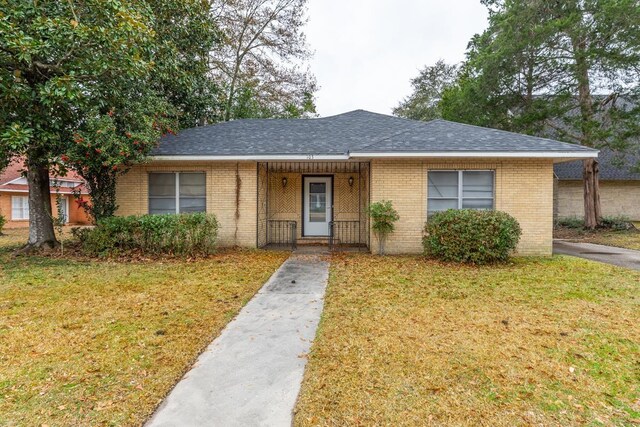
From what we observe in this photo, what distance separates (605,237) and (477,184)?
28.3 ft

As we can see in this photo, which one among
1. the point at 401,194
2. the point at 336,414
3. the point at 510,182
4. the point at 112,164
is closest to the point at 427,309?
the point at 336,414

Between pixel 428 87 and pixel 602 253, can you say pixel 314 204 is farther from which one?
pixel 428 87

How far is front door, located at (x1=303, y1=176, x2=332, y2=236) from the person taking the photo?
11.9 m

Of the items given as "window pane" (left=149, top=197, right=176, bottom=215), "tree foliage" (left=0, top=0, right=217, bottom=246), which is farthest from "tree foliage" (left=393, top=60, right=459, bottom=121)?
"window pane" (left=149, top=197, right=176, bottom=215)

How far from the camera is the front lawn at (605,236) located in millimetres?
11733

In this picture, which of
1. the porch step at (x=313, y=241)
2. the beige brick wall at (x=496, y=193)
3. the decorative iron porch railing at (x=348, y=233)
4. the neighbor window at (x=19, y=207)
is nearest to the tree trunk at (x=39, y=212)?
the porch step at (x=313, y=241)

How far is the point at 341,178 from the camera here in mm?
11781

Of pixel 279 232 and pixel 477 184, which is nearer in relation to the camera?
pixel 477 184

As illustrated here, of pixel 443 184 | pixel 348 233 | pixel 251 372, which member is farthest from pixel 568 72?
pixel 251 372

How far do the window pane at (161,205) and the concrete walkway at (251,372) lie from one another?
244 inches

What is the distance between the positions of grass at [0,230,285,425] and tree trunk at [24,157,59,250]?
2183 millimetres

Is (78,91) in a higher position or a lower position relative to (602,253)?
higher

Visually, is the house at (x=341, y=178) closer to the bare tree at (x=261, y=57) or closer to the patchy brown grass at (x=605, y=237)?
the patchy brown grass at (x=605, y=237)

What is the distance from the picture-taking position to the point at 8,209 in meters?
20.2
